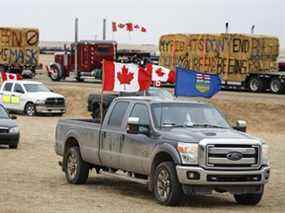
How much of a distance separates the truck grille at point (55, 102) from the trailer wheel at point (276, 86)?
579 inches

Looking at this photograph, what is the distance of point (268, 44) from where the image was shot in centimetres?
5428

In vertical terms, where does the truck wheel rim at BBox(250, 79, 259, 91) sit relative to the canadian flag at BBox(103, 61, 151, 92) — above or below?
below

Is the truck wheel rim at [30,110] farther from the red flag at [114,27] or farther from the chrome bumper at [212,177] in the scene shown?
the chrome bumper at [212,177]

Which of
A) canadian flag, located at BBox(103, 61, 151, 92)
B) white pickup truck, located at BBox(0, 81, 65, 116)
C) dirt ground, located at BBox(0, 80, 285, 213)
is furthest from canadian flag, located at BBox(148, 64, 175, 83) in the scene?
white pickup truck, located at BBox(0, 81, 65, 116)

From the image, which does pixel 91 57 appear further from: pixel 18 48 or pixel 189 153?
pixel 189 153

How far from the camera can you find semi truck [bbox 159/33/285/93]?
52.9m

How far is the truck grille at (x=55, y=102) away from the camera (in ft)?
138

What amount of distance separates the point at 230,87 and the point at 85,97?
467 inches

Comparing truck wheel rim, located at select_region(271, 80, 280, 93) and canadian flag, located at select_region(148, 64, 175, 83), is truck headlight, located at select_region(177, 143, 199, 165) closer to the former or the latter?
canadian flag, located at select_region(148, 64, 175, 83)

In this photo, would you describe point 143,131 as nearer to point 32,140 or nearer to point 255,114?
point 32,140

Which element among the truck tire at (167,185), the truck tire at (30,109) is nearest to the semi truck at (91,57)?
the truck tire at (30,109)

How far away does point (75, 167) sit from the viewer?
653 inches

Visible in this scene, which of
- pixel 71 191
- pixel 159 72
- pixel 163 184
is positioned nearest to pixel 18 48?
pixel 159 72

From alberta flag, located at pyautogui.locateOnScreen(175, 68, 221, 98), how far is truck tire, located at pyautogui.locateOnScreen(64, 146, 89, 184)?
3.14 metres
